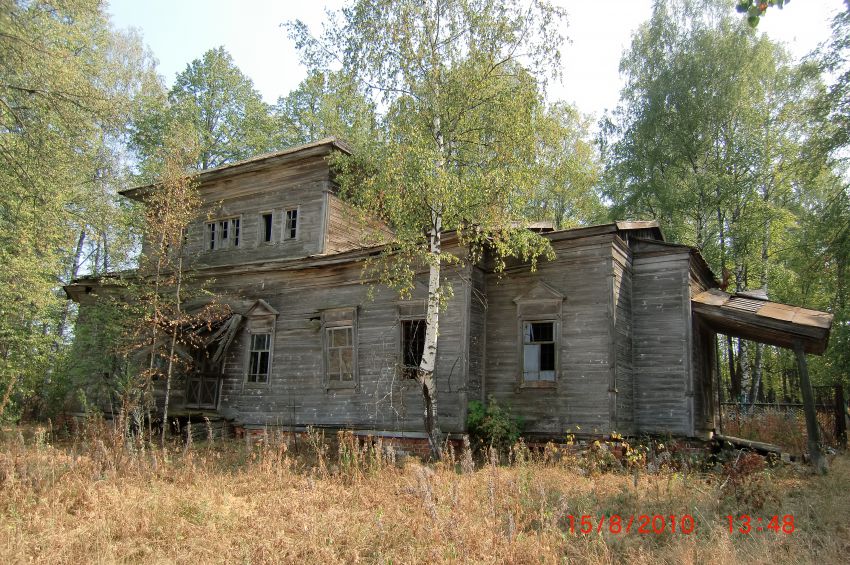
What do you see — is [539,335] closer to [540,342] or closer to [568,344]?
[540,342]

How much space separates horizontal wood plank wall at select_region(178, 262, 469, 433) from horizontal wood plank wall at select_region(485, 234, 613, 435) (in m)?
1.27

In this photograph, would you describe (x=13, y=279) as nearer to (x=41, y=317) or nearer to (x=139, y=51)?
(x=41, y=317)

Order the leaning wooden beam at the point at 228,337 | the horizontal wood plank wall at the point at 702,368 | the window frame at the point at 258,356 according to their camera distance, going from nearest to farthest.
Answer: the horizontal wood plank wall at the point at 702,368 → the leaning wooden beam at the point at 228,337 → the window frame at the point at 258,356

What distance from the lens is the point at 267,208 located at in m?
18.0

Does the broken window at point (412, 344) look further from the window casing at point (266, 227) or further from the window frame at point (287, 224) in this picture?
the window casing at point (266, 227)

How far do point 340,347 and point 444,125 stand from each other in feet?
20.9

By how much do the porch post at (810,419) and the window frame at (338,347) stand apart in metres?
9.77

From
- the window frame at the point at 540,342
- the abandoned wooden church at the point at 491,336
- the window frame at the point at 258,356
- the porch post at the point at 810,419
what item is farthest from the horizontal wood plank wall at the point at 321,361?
the porch post at the point at 810,419

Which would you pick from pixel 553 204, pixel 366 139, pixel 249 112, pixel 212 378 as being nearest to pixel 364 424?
pixel 212 378

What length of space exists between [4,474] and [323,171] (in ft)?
36.4

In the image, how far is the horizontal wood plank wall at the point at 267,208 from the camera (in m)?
17.0

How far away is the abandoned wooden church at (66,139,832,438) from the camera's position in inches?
501
